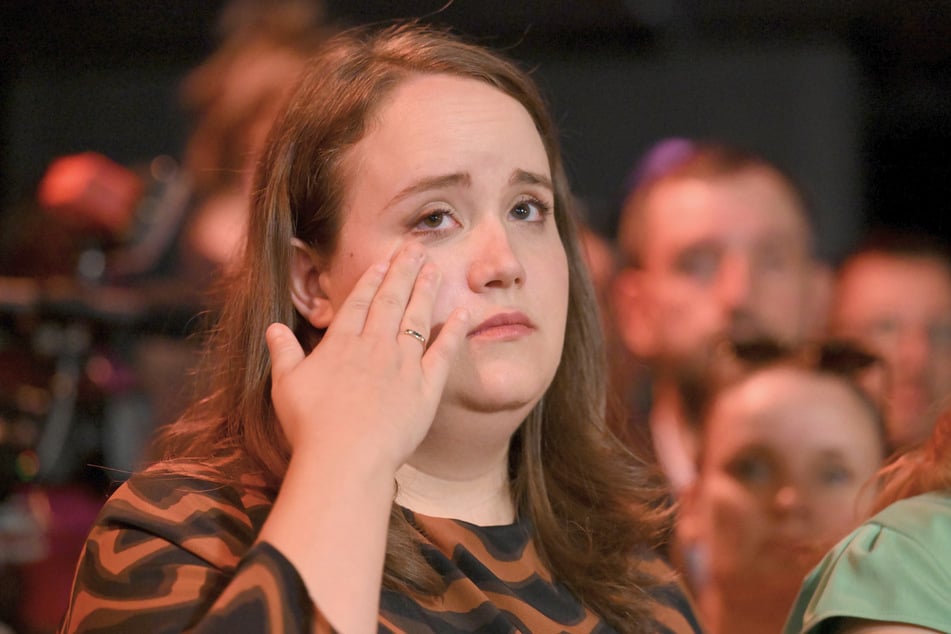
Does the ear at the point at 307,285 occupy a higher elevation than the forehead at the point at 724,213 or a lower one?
lower

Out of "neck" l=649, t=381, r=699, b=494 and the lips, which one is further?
"neck" l=649, t=381, r=699, b=494

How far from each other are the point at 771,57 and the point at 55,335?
98.0 inches

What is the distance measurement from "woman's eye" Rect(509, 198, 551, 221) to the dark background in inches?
96.1

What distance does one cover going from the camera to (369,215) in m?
1.34

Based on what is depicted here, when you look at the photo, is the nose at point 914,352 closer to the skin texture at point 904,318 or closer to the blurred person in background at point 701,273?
the skin texture at point 904,318

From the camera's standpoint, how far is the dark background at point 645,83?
3.89m

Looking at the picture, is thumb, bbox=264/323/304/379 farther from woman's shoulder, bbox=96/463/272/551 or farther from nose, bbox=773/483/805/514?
nose, bbox=773/483/805/514

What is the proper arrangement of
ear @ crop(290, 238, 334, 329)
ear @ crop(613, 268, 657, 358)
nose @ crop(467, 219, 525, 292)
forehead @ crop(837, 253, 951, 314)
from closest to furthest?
nose @ crop(467, 219, 525, 292) < ear @ crop(290, 238, 334, 329) < ear @ crop(613, 268, 657, 358) < forehead @ crop(837, 253, 951, 314)

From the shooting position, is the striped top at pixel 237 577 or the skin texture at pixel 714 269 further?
the skin texture at pixel 714 269

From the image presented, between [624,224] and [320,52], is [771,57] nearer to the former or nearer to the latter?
[624,224]

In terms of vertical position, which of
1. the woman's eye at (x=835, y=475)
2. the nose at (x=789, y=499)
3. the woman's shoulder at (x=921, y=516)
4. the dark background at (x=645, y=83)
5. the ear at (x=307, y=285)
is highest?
the dark background at (x=645, y=83)

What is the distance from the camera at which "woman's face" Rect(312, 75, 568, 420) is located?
4.27 feet

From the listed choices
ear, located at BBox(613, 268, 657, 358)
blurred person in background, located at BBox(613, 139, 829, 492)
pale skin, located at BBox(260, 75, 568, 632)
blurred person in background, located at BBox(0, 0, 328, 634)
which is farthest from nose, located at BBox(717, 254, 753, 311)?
pale skin, located at BBox(260, 75, 568, 632)

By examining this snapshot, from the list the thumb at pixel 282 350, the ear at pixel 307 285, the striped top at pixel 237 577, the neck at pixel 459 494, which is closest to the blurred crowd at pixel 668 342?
the neck at pixel 459 494
